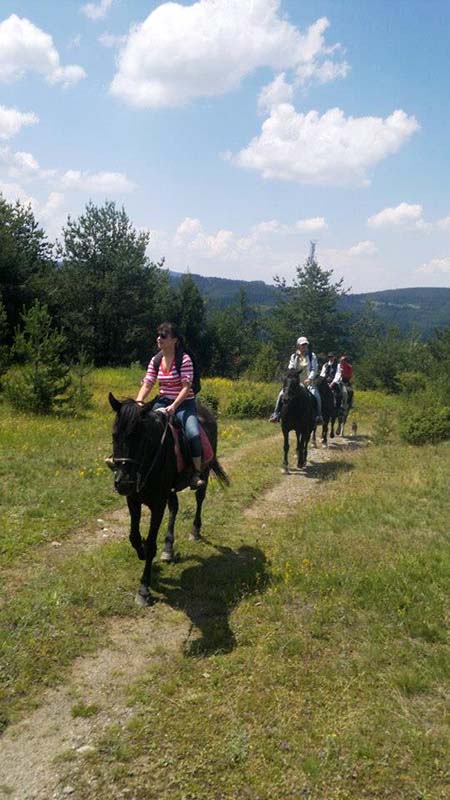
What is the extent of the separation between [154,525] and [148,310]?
139 feet

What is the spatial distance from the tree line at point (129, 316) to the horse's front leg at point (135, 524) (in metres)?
13.9

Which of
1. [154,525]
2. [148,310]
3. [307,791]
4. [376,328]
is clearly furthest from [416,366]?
[376,328]

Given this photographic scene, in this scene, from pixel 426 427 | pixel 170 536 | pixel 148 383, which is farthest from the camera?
pixel 426 427

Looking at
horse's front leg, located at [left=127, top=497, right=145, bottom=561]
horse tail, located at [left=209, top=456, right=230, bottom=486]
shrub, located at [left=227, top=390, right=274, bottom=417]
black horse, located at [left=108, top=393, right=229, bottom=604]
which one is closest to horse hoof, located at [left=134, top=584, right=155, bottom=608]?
black horse, located at [left=108, top=393, right=229, bottom=604]

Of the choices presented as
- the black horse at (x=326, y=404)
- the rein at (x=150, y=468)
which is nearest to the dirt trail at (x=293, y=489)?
the black horse at (x=326, y=404)

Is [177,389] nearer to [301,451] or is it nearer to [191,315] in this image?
[301,451]

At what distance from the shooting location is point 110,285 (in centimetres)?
4541

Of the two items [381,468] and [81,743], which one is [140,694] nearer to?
[81,743]

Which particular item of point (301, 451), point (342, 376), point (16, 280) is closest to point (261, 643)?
point (301, 451)

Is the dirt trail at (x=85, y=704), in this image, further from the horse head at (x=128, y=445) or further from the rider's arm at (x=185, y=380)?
the rider's arm at (x=185, y=380)

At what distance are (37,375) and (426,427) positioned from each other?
13643mm

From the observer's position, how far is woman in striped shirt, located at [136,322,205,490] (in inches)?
282

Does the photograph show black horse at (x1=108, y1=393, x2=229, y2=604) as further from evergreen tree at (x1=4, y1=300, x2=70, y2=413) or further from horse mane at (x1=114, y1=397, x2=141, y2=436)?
evergreen tree at (x1=4, y1=300, x2=70, y2=413)

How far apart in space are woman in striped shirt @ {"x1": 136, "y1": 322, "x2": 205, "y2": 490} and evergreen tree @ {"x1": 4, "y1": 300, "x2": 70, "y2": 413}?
13.1 meters
